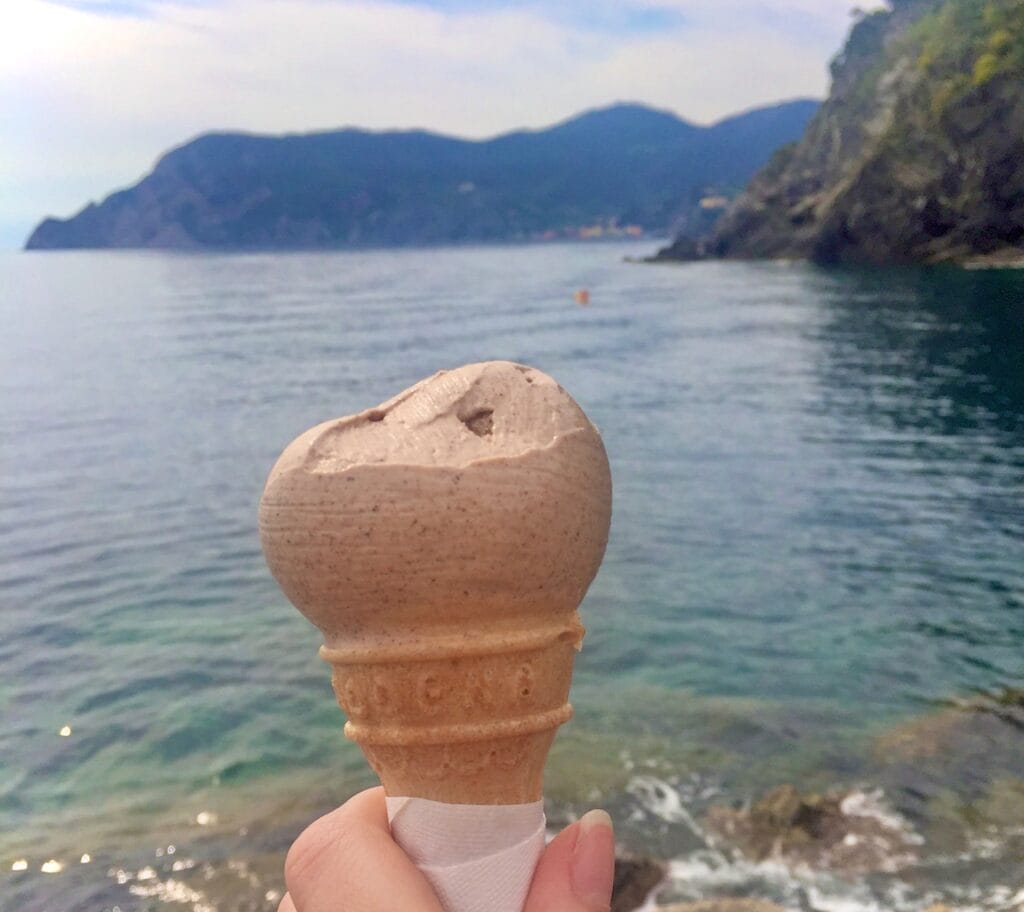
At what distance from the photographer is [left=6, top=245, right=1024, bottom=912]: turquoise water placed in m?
8.95

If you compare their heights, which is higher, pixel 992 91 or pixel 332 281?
pixel 992 91

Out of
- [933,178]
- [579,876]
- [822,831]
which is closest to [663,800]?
[822,831]

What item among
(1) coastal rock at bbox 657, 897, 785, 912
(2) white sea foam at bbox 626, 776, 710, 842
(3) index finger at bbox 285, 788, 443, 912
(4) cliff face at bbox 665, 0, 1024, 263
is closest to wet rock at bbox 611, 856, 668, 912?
(1) coastal rock at bbox 657, 897, 785, 912

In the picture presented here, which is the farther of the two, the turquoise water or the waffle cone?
the turquoise water

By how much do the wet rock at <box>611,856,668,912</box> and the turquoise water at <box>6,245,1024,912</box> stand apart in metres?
0.21

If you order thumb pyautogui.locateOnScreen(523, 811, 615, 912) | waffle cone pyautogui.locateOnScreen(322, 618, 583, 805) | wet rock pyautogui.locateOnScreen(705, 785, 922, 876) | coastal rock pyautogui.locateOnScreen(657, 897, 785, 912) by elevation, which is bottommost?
wet rock pyautogui.locateOnScreen(705, 785, 922, 876)

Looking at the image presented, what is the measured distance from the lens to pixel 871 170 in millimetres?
80125

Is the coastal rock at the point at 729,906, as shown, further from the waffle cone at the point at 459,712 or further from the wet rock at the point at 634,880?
the waffle cone at the point at 459,712

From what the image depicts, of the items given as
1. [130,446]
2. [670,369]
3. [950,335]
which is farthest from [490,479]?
[950,335]

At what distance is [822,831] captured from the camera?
849 cm

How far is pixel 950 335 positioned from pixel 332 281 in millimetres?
69491

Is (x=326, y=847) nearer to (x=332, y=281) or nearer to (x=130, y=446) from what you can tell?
(x=130, y=446)

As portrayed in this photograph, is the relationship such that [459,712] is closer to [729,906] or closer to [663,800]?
[729,906]

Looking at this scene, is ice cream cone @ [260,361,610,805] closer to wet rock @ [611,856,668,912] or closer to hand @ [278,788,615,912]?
hand @ [278,788,615,912]
